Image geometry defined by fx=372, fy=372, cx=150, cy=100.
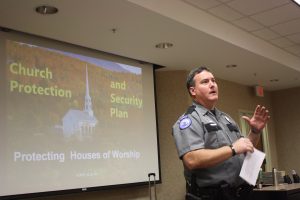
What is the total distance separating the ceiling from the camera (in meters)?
3.29

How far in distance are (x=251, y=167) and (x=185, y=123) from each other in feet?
1.24

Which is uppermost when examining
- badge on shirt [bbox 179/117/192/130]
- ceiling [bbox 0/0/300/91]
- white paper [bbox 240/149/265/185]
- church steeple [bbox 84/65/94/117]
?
ceiling [bbox 0/0/300/91]

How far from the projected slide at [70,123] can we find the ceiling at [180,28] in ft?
0.99

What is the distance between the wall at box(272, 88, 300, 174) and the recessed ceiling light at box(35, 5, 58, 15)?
5859mm

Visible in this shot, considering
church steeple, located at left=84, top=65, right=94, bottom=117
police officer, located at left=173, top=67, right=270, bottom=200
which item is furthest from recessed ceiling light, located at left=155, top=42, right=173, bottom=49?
police officer, located at left=173, top=67, right=270, bottom=200

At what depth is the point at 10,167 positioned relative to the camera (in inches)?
136

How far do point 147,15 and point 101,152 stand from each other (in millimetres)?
1712

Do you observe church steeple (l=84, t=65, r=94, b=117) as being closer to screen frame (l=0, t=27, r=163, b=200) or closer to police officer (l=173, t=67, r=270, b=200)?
screen frame (l=0, t=27, r=163, b=200)

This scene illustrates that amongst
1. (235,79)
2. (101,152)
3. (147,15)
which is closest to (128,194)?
(101,152)

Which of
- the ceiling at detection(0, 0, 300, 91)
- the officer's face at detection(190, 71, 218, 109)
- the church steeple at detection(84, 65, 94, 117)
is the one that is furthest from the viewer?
the church steeple at detection(84, 65, 94, 117)

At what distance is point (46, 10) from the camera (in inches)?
126

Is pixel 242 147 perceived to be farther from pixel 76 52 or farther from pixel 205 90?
pixel 76 52

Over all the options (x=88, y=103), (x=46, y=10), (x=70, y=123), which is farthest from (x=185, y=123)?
(x=88, y=103)

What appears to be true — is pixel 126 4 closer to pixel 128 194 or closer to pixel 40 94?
pixel 40 94
